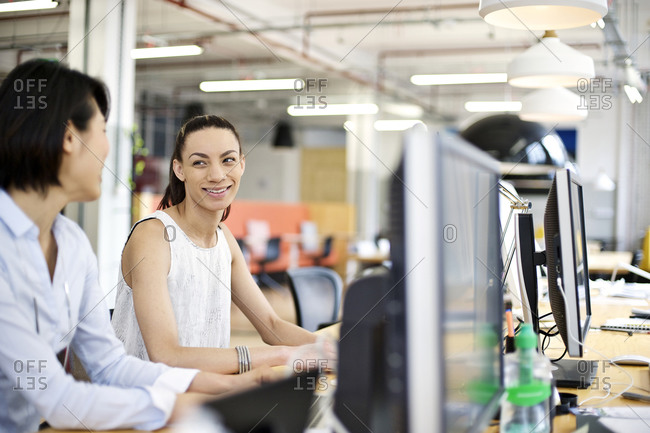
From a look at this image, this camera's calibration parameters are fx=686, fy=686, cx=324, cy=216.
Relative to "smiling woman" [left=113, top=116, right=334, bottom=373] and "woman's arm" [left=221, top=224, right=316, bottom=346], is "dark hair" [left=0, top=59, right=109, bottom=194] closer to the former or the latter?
"smiling woman" [left=113, top=116, right=334, bottom=373]

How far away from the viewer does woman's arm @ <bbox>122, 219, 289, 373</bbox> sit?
168 cm

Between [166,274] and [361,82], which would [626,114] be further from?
[166,274]

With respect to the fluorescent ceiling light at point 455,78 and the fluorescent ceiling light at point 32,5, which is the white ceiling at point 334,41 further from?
the fluorescent ceiling light at point 455,78

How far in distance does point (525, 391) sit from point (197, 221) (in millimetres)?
1193

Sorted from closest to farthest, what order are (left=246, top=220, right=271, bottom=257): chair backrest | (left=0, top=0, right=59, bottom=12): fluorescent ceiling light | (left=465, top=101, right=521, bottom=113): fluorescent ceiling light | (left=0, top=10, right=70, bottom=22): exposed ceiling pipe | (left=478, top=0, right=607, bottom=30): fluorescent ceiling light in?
1. (left=478, top=0, right=607, bottom=30): fluorescent ceiling light
2. (left=0, top=0, right=59, bottom=12): fluorescent ceiling light
3. (left=0, top=10, right=70, bottom=22): exposed ceiling pipe
4. (left=246, top=220, right=271, bottom=257): chair backrest
5. (left=465, top=101, right=521, bottom=113): fluorescent ceiling light

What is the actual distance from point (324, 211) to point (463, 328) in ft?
38.7

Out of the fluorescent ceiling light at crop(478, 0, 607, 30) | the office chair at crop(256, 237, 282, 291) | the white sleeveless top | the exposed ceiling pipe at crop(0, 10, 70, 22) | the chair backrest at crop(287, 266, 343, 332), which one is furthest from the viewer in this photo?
the office chair at crop(256, 237, 282, 291)

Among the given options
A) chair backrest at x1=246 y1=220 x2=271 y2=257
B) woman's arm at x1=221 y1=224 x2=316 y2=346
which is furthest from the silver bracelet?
chair backrest at x1=246 y1=220 x2=271 y2=257

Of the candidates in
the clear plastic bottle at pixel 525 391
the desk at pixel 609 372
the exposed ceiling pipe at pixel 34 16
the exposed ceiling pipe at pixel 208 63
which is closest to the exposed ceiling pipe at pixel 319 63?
the exposed ceiling pipe at pixel 208 63

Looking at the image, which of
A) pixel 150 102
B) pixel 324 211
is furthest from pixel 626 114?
pixel 150 102

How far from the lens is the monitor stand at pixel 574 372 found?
171 cm

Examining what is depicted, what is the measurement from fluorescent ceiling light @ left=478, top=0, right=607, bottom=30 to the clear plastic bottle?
4.46 feet

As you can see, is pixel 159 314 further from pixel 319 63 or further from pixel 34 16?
pixel 319 63

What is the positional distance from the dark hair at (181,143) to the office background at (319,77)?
3.08 m
